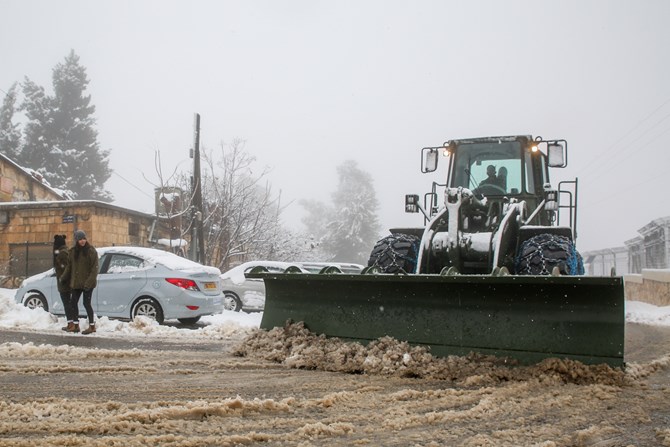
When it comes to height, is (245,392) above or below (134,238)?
below

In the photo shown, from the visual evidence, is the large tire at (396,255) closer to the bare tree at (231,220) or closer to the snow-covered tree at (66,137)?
the bare tree at (231,220)

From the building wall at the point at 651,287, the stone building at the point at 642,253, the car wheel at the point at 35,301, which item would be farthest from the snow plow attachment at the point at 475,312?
the stone building at the point at 642,253

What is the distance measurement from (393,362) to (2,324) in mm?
7705

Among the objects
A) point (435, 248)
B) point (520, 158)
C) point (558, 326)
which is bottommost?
point (558, 326)

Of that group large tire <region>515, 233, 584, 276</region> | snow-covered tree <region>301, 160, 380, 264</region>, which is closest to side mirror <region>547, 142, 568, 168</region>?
large tire <region>515, 233, 584, 276</region>

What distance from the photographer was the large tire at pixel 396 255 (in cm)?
698

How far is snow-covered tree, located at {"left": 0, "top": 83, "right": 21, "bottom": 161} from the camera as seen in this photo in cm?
4731

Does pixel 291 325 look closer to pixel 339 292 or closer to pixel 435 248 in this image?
pixel 339 292

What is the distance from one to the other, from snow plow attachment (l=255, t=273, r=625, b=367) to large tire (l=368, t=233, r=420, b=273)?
90 centimetres

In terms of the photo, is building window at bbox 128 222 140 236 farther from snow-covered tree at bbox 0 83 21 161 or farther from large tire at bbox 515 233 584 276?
snow-covered tree at bbox 0 83 21 161

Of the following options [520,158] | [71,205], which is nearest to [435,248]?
[520,158]

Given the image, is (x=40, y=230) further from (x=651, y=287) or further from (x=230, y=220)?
(x=651, y=287)

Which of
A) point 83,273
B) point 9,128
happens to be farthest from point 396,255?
point 9,128

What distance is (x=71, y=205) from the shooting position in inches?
762
